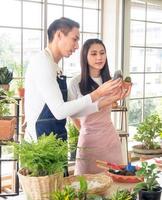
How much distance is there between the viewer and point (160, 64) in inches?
200

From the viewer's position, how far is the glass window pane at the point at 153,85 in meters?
4.91

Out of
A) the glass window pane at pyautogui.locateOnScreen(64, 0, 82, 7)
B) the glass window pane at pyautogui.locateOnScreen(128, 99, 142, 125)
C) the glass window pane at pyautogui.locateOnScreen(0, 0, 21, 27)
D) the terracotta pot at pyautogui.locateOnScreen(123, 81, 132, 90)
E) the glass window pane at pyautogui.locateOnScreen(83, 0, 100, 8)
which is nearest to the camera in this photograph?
the terracotta pot at pyautogui.locateOnScreen(123, 81, 132, 90)

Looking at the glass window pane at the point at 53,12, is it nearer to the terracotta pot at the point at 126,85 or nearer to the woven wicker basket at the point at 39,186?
the terracotta pot at the point at 126,85

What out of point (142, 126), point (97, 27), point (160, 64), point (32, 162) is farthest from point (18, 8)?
point (32, 162)

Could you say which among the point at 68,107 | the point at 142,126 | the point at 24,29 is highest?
the point at 24,29

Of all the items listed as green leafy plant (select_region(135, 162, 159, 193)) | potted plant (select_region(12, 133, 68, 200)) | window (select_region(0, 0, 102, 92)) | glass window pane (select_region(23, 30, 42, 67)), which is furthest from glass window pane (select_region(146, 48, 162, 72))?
potted plant (select_region(12, 133, 68, 200))

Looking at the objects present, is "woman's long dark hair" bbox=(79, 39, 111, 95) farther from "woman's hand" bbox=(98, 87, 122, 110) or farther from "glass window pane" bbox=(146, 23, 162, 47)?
"glass window pane" bbox=(146, 23, 162, 47)

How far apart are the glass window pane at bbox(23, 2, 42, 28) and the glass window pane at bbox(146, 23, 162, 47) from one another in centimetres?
158

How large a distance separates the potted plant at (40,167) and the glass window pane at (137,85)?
3444 millimetres

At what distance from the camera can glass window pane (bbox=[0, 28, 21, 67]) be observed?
A: 374cm

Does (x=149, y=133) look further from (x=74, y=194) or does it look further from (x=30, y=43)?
(x=74, y=194)

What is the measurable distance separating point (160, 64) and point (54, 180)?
13.0ft

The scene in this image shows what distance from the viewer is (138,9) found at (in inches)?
185

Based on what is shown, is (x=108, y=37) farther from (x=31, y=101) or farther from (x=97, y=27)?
(x=31, y=101)
